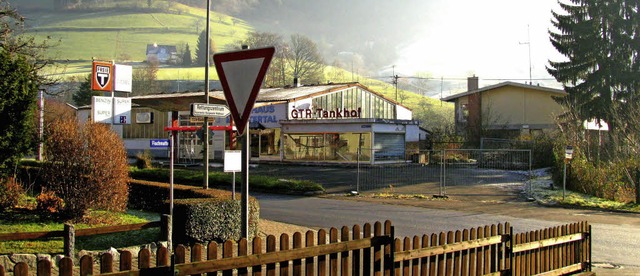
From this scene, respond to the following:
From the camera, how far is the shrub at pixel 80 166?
1150cm

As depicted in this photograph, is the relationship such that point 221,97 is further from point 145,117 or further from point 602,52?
point 145,117

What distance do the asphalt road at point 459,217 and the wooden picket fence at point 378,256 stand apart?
4.01m

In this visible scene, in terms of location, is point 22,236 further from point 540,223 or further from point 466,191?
point 466,191

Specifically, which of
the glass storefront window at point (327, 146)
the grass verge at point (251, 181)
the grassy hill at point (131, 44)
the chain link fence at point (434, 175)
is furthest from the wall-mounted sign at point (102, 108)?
the grassy hill at point (131, 44)

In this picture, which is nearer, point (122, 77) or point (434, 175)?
point (122, 77)

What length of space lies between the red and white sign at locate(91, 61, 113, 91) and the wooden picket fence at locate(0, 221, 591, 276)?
7.95m

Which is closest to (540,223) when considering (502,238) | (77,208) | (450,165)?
(502,238)

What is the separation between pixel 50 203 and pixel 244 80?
8.88 m

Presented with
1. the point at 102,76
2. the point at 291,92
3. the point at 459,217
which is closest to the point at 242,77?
the point at 102,76

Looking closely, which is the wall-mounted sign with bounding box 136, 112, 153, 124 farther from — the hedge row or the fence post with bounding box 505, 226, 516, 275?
the fence post with bounding box 505, 226, 516, 275

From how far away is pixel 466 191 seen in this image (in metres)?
24.2

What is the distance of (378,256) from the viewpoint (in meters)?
5.30

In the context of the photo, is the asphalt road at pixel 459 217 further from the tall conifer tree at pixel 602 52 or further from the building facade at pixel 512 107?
the building facade at pixel 512 107

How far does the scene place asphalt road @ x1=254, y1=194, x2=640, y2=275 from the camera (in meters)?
12.8
